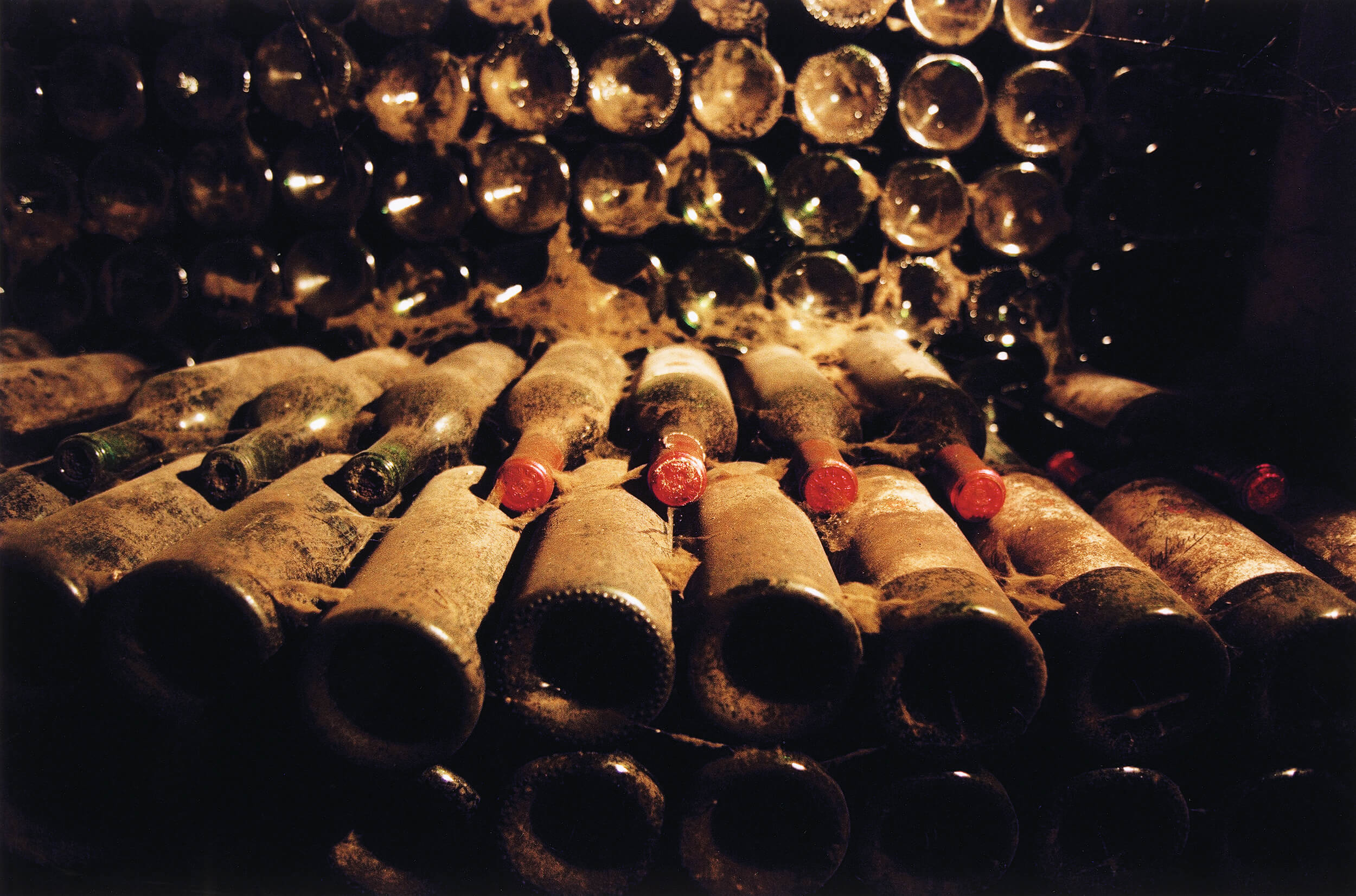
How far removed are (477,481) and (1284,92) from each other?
2220mm

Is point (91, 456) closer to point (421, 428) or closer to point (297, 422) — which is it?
point (297, 422)

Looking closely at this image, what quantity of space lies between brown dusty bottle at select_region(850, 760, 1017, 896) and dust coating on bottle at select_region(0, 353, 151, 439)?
1.80m

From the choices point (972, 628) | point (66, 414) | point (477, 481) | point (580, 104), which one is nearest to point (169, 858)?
point (477, 481)

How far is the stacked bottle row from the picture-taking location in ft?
2.69

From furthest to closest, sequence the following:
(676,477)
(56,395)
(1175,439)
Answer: (56,395)
(1175,439)
(676,477)

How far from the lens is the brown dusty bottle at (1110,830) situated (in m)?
0.91

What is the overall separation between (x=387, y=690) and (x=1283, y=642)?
127cm

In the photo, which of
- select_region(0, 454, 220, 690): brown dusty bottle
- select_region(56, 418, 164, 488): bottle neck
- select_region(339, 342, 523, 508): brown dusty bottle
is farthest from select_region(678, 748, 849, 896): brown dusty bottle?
select_region(56, 418, 164, 488): bottle neck

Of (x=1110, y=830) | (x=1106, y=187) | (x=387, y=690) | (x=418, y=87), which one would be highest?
(x=418, y=87)

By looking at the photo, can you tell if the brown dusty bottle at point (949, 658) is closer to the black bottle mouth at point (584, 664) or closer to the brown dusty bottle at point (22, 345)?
the black bottle mouth at point (584, 664)

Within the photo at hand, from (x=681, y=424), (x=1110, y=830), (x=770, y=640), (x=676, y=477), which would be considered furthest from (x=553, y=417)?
(x=1110, y=830)

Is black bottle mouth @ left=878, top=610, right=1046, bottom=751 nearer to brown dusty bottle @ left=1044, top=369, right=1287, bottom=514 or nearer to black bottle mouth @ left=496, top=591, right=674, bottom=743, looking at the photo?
black bottle mouth @ left=496, top=591, right=674, bottom=743

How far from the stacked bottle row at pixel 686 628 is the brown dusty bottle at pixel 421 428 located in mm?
15

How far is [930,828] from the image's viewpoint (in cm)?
94
